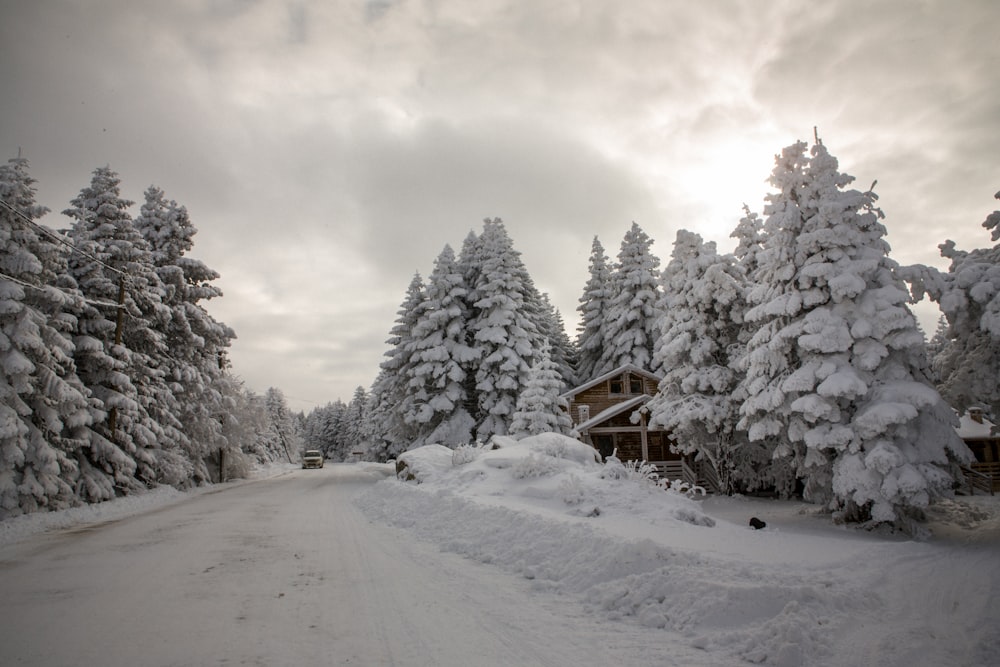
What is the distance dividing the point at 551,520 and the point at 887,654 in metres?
5.33

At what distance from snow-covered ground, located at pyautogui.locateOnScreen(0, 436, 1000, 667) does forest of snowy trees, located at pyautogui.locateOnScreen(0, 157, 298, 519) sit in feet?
11.1

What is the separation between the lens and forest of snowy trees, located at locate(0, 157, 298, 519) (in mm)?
14539

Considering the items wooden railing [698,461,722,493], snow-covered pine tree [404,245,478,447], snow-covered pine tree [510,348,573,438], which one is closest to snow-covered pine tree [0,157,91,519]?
snow-covered pine tree [404,245,478,447]

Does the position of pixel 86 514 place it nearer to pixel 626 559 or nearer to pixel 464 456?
pixel 464 456

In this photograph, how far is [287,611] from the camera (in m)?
6.03

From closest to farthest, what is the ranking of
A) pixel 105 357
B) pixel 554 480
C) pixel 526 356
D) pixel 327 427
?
pixel 554 480 → pixel 105 357 → pixel 526 356 → pixel 327 427

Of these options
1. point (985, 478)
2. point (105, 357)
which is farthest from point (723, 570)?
point (985, 478)

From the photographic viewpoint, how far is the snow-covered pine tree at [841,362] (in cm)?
1327

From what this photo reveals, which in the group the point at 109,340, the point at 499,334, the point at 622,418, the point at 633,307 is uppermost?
the point at 633,307

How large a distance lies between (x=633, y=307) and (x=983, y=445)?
20.7 meters

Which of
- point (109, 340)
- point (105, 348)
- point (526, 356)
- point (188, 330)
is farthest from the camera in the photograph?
point (526, 356)

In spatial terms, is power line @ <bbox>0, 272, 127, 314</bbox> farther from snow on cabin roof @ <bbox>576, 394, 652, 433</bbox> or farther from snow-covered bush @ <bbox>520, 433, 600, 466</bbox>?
snow on cabin roof @ <bbox>576, 394, 652, 433</bbox>

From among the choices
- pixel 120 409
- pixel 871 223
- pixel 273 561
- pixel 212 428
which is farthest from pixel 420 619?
pixel 212 428

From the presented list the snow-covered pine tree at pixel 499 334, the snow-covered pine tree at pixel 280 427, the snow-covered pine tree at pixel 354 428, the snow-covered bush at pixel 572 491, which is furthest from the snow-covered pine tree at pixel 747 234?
the snow-covered pine tree at pixel 280 427
